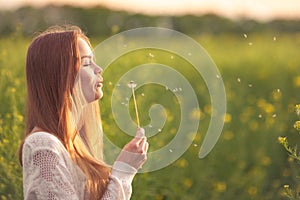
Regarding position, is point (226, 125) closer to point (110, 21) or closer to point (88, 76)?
point (88, 76)

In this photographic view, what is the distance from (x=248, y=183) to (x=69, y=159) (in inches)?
167

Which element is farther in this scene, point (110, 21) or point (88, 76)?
point (110, 21)

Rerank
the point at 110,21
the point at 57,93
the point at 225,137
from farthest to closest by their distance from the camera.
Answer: the point at 110,21 < the point at 225,137 < the point at 57,93

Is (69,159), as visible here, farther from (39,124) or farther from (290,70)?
(290,70)

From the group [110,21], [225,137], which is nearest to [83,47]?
[225,137]

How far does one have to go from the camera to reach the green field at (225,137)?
17.1ft

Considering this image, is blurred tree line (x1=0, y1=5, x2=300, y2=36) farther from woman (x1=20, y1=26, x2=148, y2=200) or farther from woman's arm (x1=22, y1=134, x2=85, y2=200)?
woman's arm (x1=22, y1=134, x2=85, y2=200)

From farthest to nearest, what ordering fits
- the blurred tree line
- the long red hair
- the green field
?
the blurred tree line → the green field → the long red hair

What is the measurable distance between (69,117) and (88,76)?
14 cm

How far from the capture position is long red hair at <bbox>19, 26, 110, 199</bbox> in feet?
10.0

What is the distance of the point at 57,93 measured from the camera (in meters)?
3.07

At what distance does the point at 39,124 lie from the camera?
3.05 metres

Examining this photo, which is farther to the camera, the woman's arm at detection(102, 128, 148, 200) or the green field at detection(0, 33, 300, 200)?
the green field at detection(0, 33, 300, 200)

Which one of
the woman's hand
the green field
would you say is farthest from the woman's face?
Answer: the green field
